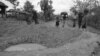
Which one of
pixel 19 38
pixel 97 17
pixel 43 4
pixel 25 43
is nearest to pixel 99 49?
pixel 25 43

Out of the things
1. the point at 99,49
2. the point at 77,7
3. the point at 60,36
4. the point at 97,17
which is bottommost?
the point at 99,49

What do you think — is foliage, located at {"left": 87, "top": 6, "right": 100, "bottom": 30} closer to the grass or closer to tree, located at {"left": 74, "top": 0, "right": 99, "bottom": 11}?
tree, located at {"left": 74, "top": 0, "right": 99, "bottom": 11}

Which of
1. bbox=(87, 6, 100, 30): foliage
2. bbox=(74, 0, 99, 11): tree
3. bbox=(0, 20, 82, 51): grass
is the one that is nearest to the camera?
bbox=(0, 20, 82, 51): grass

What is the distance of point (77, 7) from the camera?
50.1m

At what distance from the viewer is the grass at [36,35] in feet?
39.0

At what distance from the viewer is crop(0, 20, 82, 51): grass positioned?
11.9m

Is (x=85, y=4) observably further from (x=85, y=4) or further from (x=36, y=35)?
(x=36, y=35)

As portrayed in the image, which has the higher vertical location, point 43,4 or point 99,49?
point 43,4

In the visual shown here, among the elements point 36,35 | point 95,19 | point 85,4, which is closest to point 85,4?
point 85,4

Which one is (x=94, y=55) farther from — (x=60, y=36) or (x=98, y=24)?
(x=98, y=24)

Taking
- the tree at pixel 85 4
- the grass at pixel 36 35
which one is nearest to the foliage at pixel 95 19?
the tree at pixel 85 4

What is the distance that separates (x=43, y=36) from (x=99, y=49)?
21.1 ft

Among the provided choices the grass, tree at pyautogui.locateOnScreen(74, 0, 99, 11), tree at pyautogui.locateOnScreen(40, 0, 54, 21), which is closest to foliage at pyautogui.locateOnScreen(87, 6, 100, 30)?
tree at pyautogui.locateOnScreen(74, 0, 99, 11)

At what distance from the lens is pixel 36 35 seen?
532 inches
